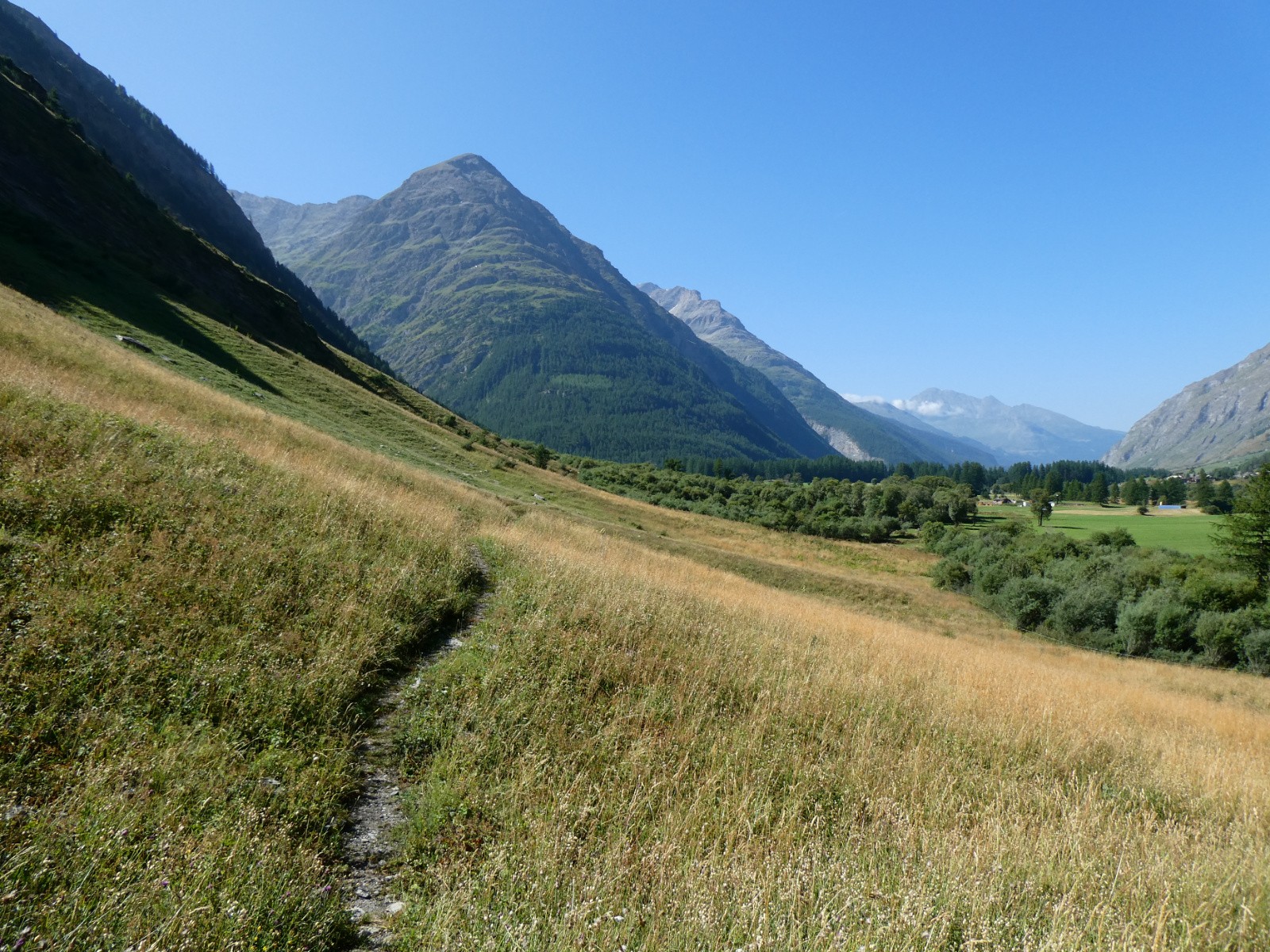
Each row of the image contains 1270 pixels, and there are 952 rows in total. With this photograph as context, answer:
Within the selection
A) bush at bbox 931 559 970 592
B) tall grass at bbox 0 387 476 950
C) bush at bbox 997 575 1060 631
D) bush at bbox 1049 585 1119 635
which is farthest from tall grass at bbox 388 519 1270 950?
bush at bbox 931 559 970 592

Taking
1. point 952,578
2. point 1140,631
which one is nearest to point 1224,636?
point 1140,631

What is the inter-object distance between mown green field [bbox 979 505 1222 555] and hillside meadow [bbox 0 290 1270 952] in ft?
241

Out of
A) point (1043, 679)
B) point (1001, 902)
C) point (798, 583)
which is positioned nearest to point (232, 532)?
point (1001, 902)

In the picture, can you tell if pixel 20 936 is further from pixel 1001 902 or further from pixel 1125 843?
pixel 1125 843

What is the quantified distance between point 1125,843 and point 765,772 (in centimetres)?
323

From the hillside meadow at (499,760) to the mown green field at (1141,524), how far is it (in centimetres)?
7359

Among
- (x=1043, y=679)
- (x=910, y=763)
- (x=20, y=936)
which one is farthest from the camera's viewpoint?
(x=1043, y=679)

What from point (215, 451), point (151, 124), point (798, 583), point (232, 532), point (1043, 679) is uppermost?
point (151, 124)

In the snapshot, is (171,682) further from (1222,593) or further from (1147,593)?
(1222,593)

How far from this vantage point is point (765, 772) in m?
5.82

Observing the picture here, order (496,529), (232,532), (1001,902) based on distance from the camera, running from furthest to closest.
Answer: (496,529) < (232,532) < (1001,902)

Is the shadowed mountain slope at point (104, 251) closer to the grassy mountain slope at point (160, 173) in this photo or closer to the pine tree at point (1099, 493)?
the grassy mountain slope at point (160, 173)

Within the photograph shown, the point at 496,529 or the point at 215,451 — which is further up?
the point at 215,451

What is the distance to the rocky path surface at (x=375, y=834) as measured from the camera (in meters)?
3.77
